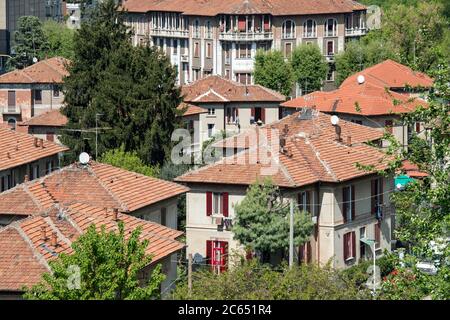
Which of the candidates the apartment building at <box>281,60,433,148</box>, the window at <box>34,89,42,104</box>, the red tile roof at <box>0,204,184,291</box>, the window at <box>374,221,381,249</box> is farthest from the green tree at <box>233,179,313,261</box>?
the window at <box>34,89,42,104</box>

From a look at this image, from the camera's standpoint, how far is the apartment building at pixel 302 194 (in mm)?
45438

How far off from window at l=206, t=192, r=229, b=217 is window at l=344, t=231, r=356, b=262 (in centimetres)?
380

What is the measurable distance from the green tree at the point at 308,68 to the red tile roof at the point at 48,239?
211ft

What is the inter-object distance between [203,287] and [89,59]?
3897 centimetres

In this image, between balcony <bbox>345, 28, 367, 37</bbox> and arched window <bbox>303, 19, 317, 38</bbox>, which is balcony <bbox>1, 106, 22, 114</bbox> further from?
balcony <bbox>345, 28, 367, 37</bbox>

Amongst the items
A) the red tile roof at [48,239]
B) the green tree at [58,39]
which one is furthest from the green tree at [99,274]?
the green tree at [58,39]

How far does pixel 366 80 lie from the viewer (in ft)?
255

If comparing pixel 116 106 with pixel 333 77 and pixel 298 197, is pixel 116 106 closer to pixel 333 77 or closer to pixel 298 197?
pixel 298 197

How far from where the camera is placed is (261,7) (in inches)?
4345

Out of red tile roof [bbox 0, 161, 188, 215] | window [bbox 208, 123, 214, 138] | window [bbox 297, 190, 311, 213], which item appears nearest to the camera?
red tile roof [bbox 0, 161, 188, 215]

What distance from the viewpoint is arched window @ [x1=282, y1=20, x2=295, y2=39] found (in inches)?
4400

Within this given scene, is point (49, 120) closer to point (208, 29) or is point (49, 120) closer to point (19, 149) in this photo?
point (19, 149)

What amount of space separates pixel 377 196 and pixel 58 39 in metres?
68.3
